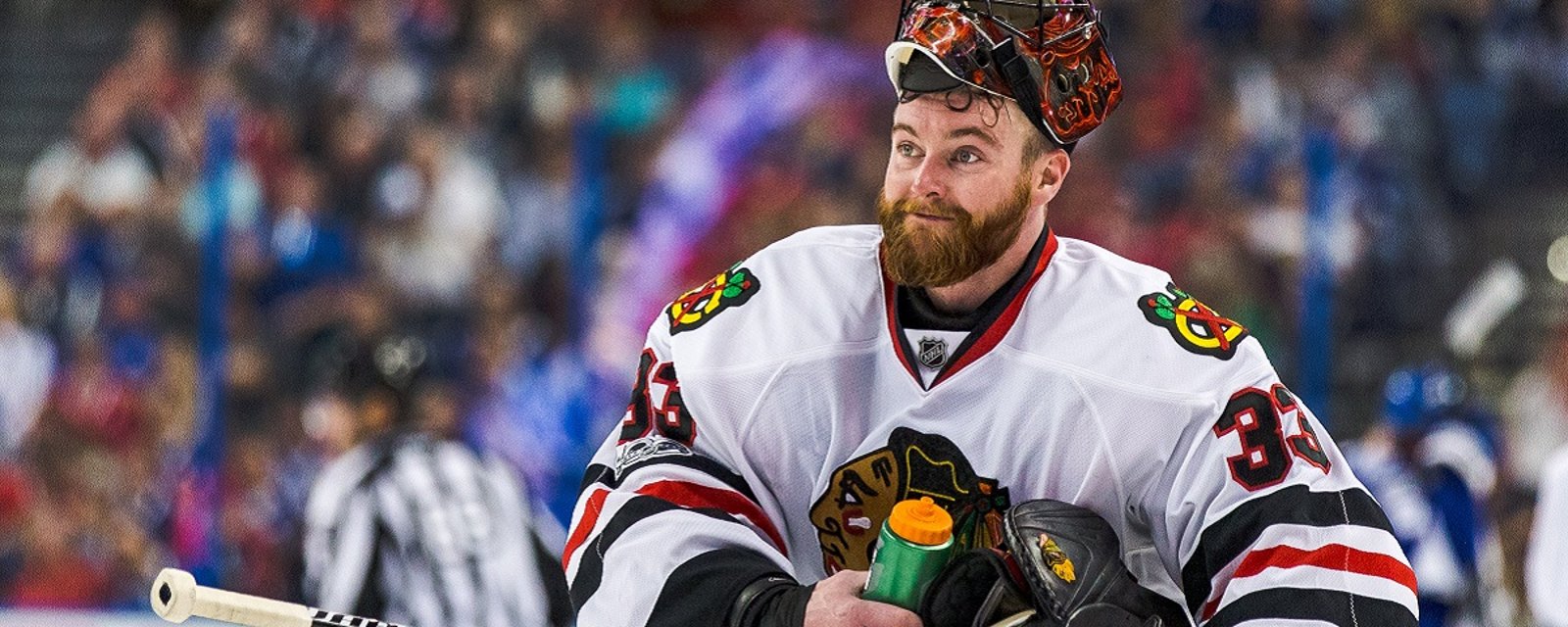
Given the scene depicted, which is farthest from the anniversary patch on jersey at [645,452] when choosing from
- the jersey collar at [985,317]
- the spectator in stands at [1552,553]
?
the spectator in stands at [1552,553]

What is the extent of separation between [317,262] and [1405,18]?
356 centimetres

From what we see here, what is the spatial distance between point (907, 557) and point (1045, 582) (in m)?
0.15

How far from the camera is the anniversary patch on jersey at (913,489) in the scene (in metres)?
2.35

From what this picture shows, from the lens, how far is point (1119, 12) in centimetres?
684

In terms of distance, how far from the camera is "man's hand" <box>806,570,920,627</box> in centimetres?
211

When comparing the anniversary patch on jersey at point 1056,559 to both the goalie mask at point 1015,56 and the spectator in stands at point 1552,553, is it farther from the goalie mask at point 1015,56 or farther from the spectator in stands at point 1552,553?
the spectator in stands at point 1552,553

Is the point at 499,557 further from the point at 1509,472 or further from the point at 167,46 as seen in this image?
the point at 1509,472

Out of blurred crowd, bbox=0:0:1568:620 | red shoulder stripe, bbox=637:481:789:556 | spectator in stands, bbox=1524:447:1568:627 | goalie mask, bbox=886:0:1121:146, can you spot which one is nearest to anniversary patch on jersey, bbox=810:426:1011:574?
red shoulder stripe, bbox=637:481:789:556

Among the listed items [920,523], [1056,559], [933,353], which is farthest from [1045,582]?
[933,353]

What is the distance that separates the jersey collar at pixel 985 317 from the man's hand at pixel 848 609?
1.02 feet

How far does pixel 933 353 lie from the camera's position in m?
2.39

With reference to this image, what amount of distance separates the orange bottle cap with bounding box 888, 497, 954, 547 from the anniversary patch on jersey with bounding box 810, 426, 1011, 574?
16 centimetres

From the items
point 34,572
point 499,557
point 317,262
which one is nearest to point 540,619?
point 499,557

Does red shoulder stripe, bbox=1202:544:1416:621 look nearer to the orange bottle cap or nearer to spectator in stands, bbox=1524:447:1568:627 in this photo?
the orange bottle cap
